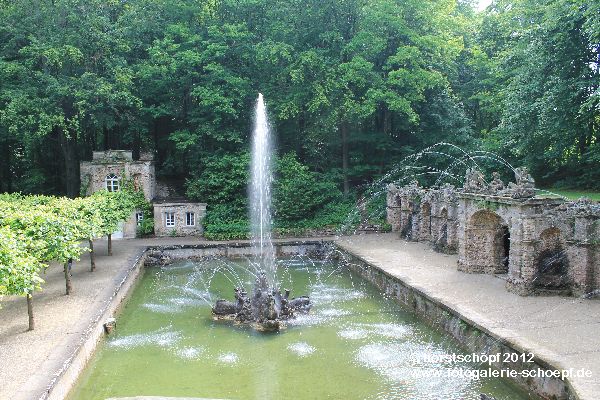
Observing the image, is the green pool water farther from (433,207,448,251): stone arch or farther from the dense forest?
the dense forest

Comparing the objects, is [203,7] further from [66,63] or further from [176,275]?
[176,275]

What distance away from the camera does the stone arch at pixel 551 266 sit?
1792cm

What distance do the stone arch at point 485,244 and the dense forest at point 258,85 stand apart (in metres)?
9.55

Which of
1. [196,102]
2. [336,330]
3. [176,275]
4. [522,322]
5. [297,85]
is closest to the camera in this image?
[522,322]

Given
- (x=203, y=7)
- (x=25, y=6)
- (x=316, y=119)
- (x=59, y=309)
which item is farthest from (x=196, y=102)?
(x=59, y=309)

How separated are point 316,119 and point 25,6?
65.5ft

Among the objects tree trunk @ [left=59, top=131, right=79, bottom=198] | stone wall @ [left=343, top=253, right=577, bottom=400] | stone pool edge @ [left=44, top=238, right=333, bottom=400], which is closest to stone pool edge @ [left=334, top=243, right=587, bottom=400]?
stone wall @ [left=343, top=253, right=577, bottom=400]

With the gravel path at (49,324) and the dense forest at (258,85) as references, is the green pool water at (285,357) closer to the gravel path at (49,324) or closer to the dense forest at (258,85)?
the gravel path at (49,324)

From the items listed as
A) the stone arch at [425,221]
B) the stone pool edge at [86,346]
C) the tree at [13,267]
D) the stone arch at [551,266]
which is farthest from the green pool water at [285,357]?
the stone arch at [425,221]

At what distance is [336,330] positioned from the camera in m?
17.2

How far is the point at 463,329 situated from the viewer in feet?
50.1


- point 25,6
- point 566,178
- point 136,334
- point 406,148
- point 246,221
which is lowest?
point 136,334

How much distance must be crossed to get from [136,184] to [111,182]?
65.4 inches

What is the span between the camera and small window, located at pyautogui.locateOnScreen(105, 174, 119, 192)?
114 ft
